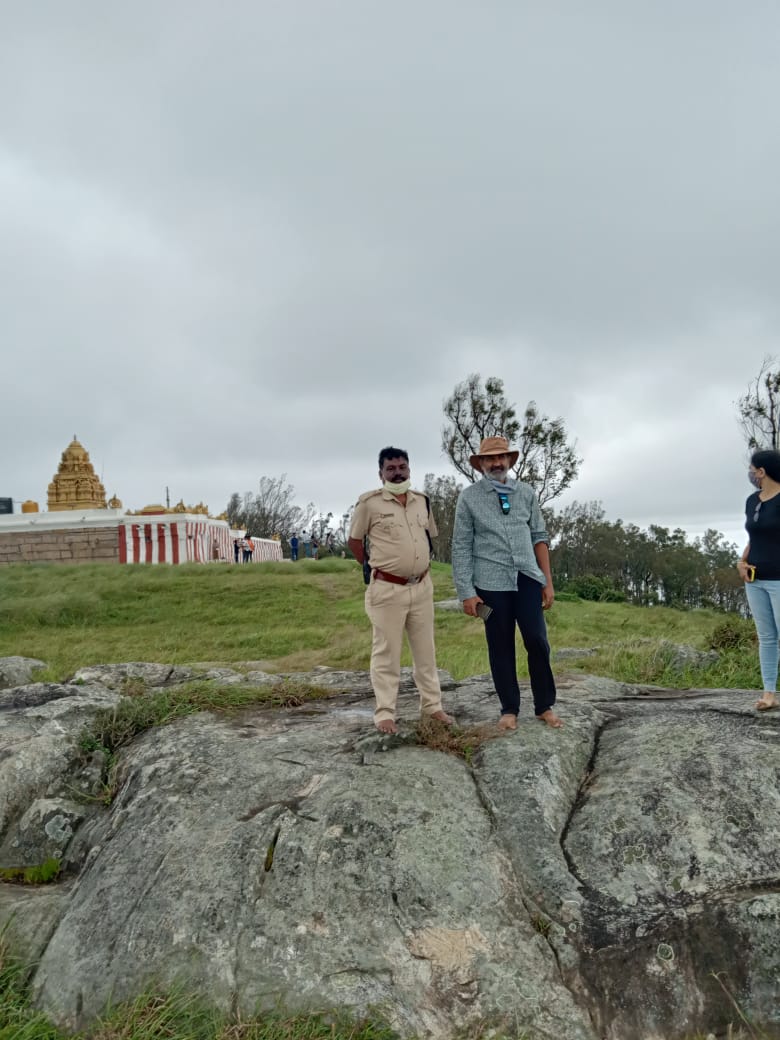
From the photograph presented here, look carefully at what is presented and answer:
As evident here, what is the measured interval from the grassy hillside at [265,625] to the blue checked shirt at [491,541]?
3.52 meters

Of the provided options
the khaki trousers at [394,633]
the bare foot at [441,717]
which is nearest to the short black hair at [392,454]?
the khaki trousers at [394,633]

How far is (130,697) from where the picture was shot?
5.51m

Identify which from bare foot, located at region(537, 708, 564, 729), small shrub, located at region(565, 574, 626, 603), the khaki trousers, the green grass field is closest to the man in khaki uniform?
the khaki trousers

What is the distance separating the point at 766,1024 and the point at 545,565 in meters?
2.63

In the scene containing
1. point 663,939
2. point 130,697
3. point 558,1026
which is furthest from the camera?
point 130,697

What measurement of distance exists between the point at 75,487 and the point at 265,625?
18022 mm

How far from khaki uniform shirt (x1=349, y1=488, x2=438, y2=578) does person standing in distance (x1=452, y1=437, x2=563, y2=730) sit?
0.25 m

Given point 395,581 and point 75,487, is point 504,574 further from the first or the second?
point 75,487

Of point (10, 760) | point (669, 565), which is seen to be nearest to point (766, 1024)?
point (10, 760)

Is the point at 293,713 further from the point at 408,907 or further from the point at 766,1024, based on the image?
the point at 766,1024

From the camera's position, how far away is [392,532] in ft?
15.9

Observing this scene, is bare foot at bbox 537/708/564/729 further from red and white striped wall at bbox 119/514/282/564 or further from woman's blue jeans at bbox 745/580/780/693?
red and white striped wall at bbox 119/514/282/564

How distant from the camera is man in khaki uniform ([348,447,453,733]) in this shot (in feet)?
15.8

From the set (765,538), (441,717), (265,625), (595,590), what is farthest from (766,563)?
(595,590)
